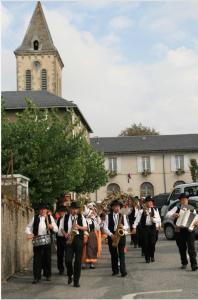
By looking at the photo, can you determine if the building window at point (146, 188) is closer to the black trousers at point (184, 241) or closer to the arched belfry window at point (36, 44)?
the arched belfry window at point (36, 44)

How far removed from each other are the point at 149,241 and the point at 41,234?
4196mm

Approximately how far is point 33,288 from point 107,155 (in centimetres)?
5691

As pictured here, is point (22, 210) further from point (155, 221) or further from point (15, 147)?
point (15, 147)

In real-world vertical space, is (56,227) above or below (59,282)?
above

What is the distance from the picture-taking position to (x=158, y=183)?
66438 mm

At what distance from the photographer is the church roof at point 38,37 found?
83062 mm

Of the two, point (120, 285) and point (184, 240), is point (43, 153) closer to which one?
point (184, 240)

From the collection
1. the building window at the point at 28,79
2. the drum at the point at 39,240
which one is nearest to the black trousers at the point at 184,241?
the drum at the point at 39,240

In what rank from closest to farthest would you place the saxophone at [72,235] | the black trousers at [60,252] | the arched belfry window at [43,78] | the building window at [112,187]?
the saxophone at [72,235]
the black trousers at [60,252]
the building window at [112,187]
the arched belfry window at [43,78]

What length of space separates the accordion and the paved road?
1.06 meters

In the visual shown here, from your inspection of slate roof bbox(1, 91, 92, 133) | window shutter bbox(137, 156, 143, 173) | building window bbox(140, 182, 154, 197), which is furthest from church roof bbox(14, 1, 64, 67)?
building window bbox(140, 182, 154, 197)

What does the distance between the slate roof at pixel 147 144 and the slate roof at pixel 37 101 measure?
32.9 feet

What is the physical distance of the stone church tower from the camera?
79.6 metres

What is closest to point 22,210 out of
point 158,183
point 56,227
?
point 56,227
